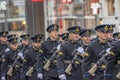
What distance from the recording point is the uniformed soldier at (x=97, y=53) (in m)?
11.5

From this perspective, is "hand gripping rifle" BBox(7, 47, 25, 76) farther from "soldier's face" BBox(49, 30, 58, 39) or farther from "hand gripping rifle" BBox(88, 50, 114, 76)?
"hand gripping rifle" BBox(88, 50, 114, 76)

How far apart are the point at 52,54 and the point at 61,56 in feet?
3.70

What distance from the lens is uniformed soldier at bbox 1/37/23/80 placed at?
17003 mm

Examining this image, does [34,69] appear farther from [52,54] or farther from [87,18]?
[87,18]

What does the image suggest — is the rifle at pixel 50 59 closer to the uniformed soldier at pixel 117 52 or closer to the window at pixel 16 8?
the uniformed soldier at pixel 117 52

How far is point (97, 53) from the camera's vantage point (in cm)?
1179

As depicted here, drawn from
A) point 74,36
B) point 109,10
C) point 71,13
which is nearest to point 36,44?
point 74,36

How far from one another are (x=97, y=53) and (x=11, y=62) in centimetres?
618

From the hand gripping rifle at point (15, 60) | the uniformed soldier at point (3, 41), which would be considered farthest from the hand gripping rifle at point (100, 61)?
the uniformed soldier at point (3, 41)

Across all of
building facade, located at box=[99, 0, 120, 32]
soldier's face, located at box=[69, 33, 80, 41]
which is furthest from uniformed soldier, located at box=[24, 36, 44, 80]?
building facade, located at box=[99, 0, 120, 32]

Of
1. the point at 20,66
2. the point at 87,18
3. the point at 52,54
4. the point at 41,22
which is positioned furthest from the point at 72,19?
the point at 52,54

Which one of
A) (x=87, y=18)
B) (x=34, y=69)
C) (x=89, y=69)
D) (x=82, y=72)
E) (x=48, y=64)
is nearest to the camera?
(x=89, y=69)

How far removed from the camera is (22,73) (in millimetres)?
16656

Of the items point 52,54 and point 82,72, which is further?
point 52,54
